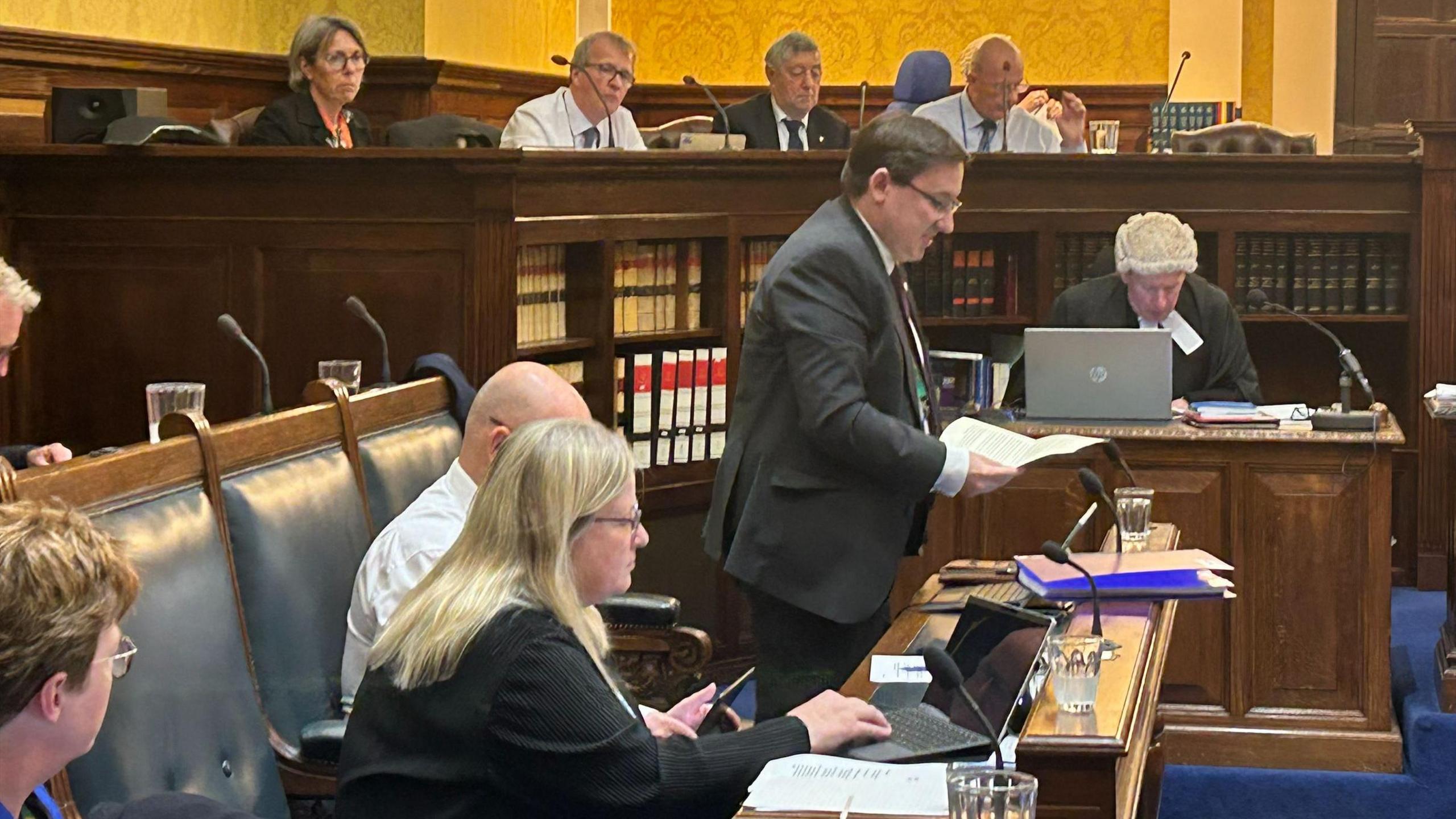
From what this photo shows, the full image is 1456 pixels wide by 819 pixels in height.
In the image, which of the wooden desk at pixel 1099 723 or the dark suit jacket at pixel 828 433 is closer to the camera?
the wooden desk at pixel 1099 723

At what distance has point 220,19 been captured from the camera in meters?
7.23

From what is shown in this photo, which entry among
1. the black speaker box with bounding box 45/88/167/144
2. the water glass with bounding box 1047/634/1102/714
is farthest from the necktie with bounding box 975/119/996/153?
the water glass with bounding box 1047/634/1102/714

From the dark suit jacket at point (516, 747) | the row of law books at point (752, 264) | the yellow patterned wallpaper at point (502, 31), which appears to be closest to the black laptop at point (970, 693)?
the dark suit jacket at point (516, 747)

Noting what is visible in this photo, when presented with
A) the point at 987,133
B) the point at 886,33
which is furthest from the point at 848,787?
the point at 886,33

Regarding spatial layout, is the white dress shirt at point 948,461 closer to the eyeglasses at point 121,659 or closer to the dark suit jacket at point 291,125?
the eyeglasses at point 121,659

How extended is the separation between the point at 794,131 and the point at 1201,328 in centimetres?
259

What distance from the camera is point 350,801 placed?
7.02 feet

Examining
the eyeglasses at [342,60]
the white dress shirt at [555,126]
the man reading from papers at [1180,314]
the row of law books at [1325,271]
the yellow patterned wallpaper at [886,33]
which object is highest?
the yellow patterned wallpaper at [886,33]

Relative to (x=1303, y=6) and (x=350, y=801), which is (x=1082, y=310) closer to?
(x=350, y=801)

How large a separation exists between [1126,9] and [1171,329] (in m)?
5.72

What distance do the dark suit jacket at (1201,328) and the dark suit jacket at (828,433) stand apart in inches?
70.2

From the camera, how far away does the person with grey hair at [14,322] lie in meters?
3.52

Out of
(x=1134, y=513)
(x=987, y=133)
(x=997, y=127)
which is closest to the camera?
(x=1134, y=513)

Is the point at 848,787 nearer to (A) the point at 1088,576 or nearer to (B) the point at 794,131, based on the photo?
(A) the point at 1088,576
